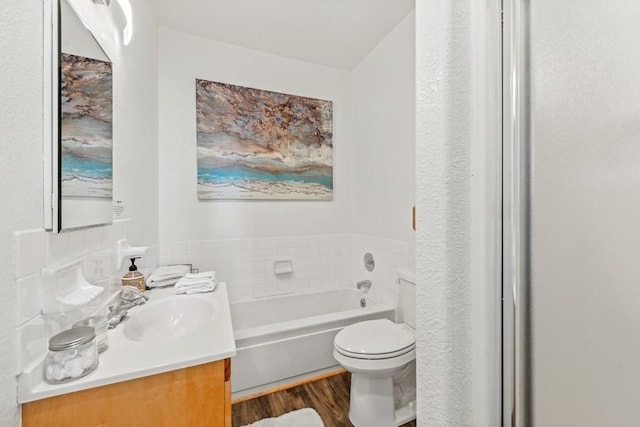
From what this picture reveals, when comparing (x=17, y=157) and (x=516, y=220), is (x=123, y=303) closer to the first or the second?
(x=17, y=157)

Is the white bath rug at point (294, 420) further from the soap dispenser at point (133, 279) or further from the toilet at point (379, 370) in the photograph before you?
the soap dispenser at point (133, 279)

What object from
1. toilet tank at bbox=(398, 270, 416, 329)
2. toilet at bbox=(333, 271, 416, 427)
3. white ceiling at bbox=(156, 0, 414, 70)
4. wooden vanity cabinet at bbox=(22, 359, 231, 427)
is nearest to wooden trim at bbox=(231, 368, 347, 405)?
toilet at bbox=(333, 271, 416, 427)

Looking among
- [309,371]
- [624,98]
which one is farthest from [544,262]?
[309,371]

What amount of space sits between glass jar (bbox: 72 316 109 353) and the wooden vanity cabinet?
0.56ft

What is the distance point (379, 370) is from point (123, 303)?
4.29 feet

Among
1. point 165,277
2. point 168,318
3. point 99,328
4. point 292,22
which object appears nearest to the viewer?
point 99,328

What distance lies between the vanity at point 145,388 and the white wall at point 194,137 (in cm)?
141

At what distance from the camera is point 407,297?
74.2 inches

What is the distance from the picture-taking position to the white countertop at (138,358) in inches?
26.7

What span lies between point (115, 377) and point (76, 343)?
5.3 inches

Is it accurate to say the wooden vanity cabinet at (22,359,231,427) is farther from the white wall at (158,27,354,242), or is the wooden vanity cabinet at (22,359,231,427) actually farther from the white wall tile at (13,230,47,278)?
the white wall at (158,27,354,242)

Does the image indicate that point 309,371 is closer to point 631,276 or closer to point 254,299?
point 254,299

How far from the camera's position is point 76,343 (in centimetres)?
71

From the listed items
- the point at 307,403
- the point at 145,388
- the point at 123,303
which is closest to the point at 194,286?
the point at 123,303
